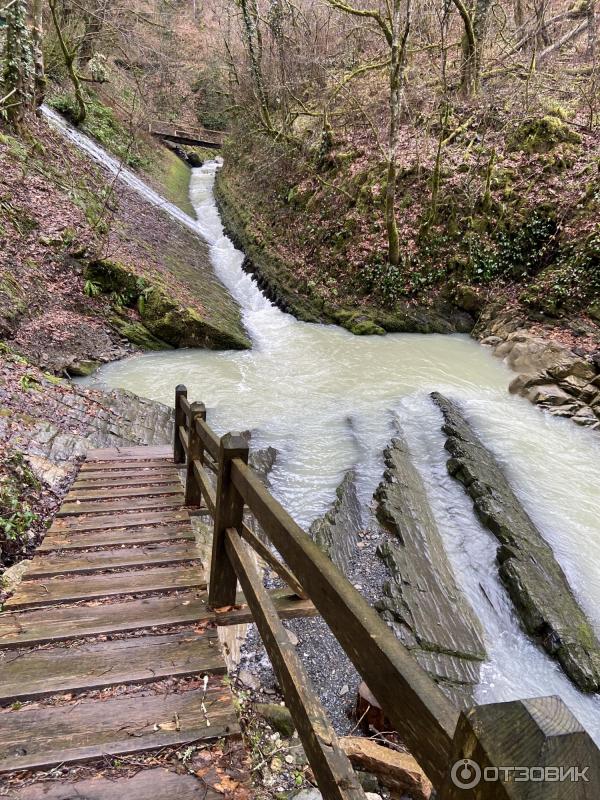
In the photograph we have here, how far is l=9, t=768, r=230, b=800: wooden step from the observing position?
189 cm

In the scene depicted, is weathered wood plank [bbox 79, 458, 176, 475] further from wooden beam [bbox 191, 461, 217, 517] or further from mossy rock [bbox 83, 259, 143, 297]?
mossy rock [bbox 83, 259, 143, 297]

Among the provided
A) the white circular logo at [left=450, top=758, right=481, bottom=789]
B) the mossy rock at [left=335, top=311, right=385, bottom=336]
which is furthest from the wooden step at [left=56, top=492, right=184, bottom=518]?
the mossy rock at [left=335, top=311, right=385, bottom=336]

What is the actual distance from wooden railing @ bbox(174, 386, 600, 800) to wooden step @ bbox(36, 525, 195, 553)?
1.59 meters

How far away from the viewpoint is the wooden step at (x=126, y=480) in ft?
17.9

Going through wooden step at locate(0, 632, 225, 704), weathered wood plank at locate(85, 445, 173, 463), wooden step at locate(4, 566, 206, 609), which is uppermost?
wooden step at locate(0, 632, 225, 704)

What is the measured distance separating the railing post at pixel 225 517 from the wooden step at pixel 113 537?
49.7 inches

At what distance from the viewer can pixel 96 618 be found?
3.06 m

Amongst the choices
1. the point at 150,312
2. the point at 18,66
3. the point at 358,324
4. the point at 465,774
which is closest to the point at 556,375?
the point at 358,324

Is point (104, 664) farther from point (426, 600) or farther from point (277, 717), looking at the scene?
point (426, 600)

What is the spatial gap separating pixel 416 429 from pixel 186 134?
101ft

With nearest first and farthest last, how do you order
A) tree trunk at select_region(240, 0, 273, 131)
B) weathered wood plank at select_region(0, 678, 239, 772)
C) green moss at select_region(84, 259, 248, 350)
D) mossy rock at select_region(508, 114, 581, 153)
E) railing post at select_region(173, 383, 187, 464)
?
1. weathered wood plank at select_region(0, 678, 239, 772)
2. railing post at select_region(173, 383, 187, 464)
3. green moss at select_region(84, 259, 248, 350)
4. mossy rock at select_region(508, 114, 581, 153)
5. tree trunk at select_region(240, 0, 273, 131)

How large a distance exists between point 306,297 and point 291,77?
39.1ft

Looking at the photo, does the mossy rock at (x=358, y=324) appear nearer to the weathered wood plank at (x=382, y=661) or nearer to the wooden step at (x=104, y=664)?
the wooden step at (x=104, y=664)

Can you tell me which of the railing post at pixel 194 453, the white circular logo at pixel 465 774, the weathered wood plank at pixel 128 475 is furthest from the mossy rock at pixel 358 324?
the white circular logo at pixel 465 774
